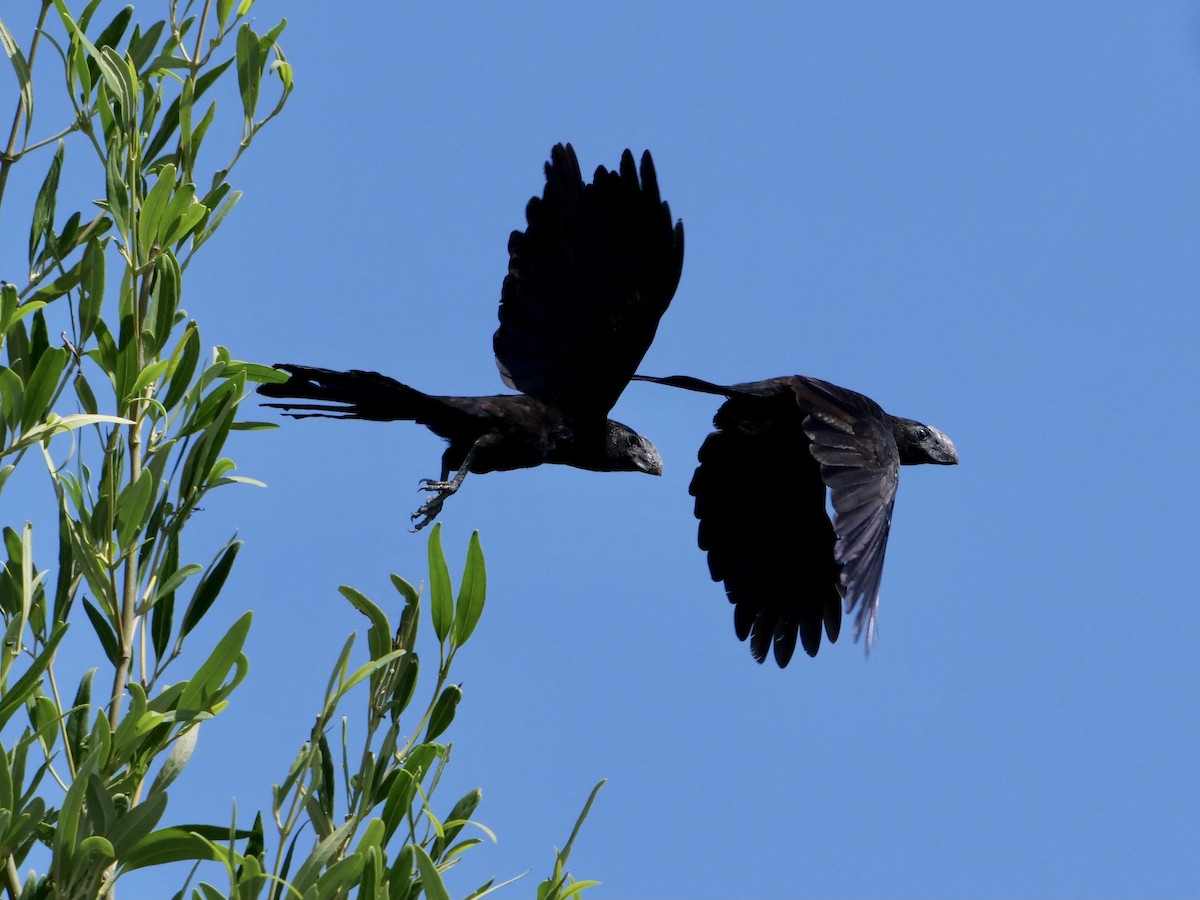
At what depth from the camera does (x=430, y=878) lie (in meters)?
1.82

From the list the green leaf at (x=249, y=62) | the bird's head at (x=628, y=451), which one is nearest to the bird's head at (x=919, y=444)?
the bird's head at (x=628, y=451)

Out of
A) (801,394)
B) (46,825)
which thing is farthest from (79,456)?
(801,394)

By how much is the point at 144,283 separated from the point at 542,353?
113 inches

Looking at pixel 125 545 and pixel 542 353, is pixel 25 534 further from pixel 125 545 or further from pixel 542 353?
pixel 542 353

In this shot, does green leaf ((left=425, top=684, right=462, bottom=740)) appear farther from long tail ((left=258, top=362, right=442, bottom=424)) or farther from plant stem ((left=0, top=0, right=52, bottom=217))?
long tail ((left=258, top=362, right=442, bottom=424))

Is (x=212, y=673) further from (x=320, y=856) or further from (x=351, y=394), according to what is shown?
(x=351, y=394)

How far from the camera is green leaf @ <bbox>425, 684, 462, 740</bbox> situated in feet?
6.87

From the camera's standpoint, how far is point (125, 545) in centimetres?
200

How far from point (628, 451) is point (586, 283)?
99 cm

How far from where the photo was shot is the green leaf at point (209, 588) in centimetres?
207

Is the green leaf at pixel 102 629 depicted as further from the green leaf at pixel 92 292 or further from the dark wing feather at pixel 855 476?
the dark wing feather at pixel 855 476

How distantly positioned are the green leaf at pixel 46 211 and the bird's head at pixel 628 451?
3.22 m

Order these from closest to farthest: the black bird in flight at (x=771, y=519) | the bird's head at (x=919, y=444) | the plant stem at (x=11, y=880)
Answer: the plant stem at (x=11, y=880), the black bird in flight at (x=771, y=519), the bird's head at (x=919, y=444)

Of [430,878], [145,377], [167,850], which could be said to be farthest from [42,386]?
[430,878]
